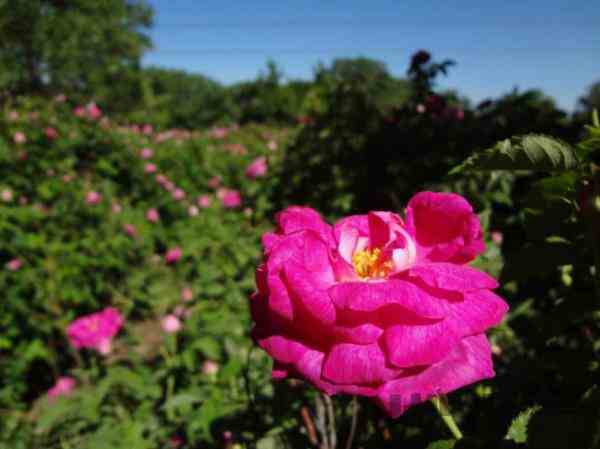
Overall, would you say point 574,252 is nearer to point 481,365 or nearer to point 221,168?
point 481,365

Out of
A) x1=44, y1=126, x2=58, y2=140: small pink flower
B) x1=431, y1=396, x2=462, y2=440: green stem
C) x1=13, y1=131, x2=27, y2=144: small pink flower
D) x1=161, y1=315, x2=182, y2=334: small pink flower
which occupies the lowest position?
x1=161, y1=315, x2=182, y2=334: small pink flower

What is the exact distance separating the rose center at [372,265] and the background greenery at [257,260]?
0.42ft

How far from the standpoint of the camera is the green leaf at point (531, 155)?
44 centimetres

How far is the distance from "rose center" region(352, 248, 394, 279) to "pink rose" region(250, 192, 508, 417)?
3 cm

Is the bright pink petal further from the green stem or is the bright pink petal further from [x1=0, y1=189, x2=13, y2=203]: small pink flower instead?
[x1=0, y1=189, x2=13, y2=203]: small pink flower

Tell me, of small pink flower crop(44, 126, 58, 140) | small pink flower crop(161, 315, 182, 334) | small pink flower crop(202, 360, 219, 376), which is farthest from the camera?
small pink flower crop(44, 126, 58, 140)

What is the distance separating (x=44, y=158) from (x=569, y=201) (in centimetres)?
464

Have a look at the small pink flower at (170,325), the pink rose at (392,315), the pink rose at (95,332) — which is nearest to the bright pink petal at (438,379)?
the pink rose at (392,315)

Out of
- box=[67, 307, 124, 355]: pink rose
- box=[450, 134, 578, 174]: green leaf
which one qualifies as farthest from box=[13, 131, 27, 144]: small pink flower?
box=[450, 134, 578, 174]: green leaf

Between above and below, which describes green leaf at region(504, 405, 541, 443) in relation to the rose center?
below

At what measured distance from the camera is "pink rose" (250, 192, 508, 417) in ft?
1.34

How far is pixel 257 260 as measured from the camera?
2.29 metres

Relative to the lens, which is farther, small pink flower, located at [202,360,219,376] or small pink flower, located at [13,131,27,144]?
small pink flower, located at [13,131,27,144]

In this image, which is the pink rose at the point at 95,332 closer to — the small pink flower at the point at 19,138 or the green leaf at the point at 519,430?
the green leaf at the point at 519,430
